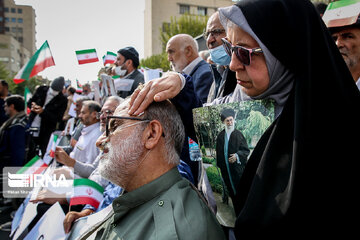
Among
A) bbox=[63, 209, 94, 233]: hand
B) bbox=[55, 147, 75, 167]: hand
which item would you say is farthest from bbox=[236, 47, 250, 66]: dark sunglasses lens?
bbox=[55, 147, 75, 167]: hand

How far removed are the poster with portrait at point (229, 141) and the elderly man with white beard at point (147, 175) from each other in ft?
0.49

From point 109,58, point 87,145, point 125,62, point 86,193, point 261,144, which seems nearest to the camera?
point 261,144

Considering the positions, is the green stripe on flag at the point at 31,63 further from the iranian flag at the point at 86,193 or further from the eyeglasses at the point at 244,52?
the eyeglasses at the point at 244,52

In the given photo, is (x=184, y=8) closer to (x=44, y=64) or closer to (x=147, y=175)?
(x=44, y=64)

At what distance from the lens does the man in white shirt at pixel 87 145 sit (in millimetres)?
3420

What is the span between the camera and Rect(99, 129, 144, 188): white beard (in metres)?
1.77

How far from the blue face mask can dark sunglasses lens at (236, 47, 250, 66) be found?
1.48 meters

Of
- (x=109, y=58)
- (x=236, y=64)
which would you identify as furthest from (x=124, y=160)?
(x=109, y=58)

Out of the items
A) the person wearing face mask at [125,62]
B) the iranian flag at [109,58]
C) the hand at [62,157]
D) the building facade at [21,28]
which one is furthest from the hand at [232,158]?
the building facade at [21,28]

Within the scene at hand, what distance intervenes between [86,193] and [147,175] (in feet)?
4.30

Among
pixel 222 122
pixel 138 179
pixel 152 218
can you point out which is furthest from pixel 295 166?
pixel 138 179

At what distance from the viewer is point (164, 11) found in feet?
156

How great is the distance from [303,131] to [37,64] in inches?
203

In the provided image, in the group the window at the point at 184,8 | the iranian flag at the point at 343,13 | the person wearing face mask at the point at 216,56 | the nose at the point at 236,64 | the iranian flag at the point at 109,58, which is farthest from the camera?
the window at the point at 184,8
